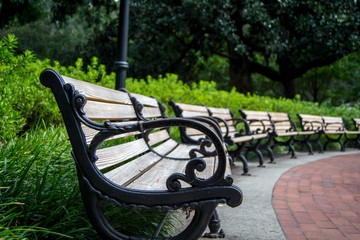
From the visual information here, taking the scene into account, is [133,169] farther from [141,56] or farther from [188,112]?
[141,56]

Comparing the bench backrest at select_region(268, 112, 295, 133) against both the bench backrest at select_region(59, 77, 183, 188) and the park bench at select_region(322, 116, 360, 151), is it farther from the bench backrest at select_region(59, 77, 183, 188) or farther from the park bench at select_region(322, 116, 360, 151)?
the bench backrest at select_region(59, 77, 183, 188)

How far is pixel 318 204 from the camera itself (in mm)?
3738

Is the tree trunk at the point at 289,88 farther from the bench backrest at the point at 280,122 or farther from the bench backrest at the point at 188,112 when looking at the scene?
the bench backrest at the point at 188,112

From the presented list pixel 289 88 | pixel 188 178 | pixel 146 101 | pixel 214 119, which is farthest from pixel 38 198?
pixel 289 88

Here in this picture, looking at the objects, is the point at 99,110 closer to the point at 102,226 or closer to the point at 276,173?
the point at 102,226

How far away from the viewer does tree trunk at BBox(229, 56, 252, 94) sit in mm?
15562

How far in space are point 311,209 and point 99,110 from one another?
2.54 metres

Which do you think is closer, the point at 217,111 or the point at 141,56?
the point at 217,111

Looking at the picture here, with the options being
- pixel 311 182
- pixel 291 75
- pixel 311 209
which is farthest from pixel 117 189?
pixel 291 75

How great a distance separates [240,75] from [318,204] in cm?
1238

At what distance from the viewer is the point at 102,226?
172cm

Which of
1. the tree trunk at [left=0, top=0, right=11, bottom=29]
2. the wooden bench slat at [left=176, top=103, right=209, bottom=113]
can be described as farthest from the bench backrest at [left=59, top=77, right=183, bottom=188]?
the tree trunk at [left=0, top=0, right=11, bottom=29]

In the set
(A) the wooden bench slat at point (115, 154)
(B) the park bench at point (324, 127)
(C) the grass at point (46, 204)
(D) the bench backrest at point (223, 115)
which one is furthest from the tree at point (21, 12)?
(A) the wooden bench slat at point (115, 154)

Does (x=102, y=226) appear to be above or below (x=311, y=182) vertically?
above
